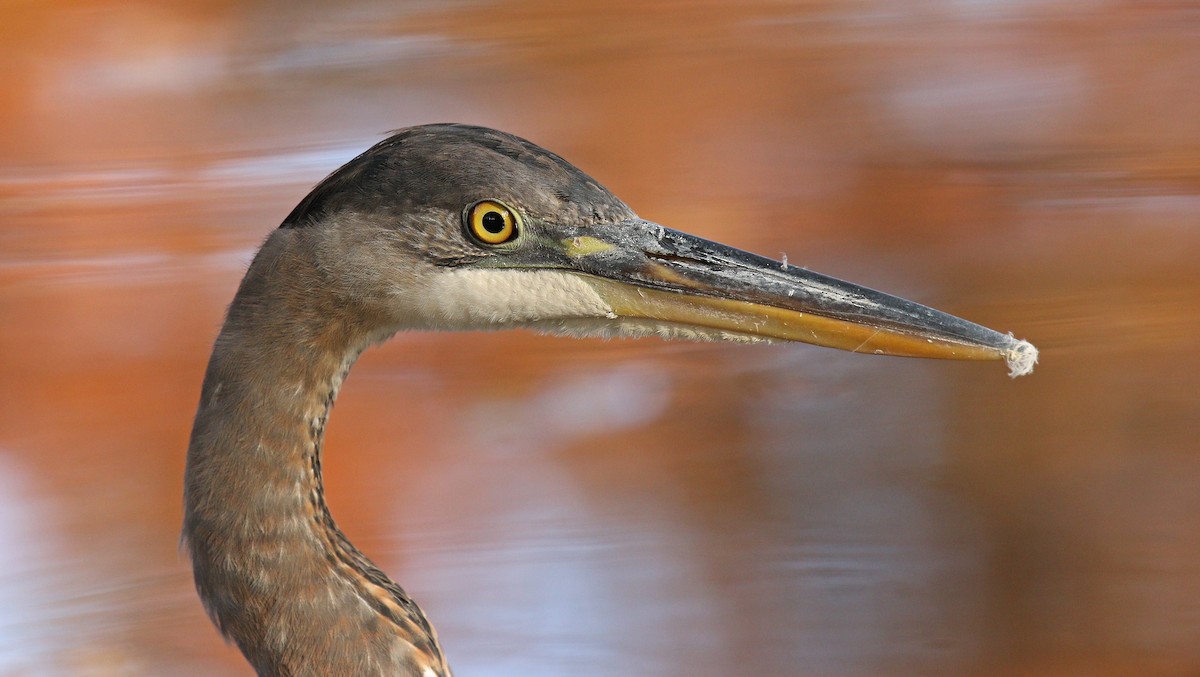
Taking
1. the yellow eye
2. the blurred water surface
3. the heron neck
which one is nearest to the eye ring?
the yellow eye

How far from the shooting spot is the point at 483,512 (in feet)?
7.88

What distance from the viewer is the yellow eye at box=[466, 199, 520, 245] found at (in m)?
1.15

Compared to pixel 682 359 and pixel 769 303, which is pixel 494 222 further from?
pixel 682 359

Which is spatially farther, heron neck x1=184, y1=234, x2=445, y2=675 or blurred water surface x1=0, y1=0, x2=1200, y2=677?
blurred water surface x1=0, y1=0, x2=1200, y2=677

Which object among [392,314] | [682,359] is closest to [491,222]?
[392,314]

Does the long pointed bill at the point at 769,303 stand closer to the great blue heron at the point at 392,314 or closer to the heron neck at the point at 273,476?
the great blue heron at the point at 392,314

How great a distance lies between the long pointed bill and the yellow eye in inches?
3.7

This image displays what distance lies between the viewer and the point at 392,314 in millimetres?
1166

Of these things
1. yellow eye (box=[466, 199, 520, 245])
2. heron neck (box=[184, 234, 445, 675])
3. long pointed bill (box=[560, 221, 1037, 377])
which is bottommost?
heron neck (box=[184, 234, 445, 675])

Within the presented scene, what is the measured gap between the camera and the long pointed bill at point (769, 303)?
1.20 metres

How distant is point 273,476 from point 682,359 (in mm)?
1585

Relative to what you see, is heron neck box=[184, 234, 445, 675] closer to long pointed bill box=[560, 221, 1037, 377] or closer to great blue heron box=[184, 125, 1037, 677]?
great blue heron box=[184, 125, 1037, 677]

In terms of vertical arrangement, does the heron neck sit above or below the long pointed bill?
below

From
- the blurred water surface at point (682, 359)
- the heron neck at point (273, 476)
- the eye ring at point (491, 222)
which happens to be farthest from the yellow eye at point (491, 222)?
the blurred water surface at point (682, 359)
